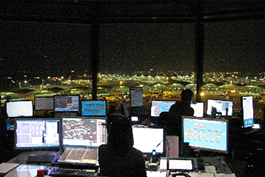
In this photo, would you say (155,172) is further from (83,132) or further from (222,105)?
(222,105)

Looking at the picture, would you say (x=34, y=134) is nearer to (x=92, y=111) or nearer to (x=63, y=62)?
(x=92, y=111)

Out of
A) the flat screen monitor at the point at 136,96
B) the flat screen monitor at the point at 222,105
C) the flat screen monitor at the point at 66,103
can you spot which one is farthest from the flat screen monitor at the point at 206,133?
the flat screen monitor at the point at 66,103

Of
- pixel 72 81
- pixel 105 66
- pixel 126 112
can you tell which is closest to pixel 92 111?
pixel 126 112

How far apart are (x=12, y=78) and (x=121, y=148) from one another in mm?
5070

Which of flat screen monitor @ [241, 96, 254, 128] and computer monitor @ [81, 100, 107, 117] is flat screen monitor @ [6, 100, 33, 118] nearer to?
computer monitor @ [81, 100, 107, 117]

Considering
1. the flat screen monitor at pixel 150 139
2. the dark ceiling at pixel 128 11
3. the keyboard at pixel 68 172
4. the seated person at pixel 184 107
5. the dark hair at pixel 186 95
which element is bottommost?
the keyboard at pixel 68 172

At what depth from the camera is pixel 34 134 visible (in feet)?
8.43

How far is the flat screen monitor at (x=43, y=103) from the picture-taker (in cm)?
462

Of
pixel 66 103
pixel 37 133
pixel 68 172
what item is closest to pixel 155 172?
pixel 68 172

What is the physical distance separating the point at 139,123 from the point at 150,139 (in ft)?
5.89

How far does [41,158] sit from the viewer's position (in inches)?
97.7

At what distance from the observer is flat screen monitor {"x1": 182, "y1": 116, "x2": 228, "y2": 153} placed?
7.85 feet

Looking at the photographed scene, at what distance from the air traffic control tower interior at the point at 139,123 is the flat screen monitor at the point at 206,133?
0.01m

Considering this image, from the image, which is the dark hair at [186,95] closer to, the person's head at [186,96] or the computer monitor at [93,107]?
the person's head at [186,96]
